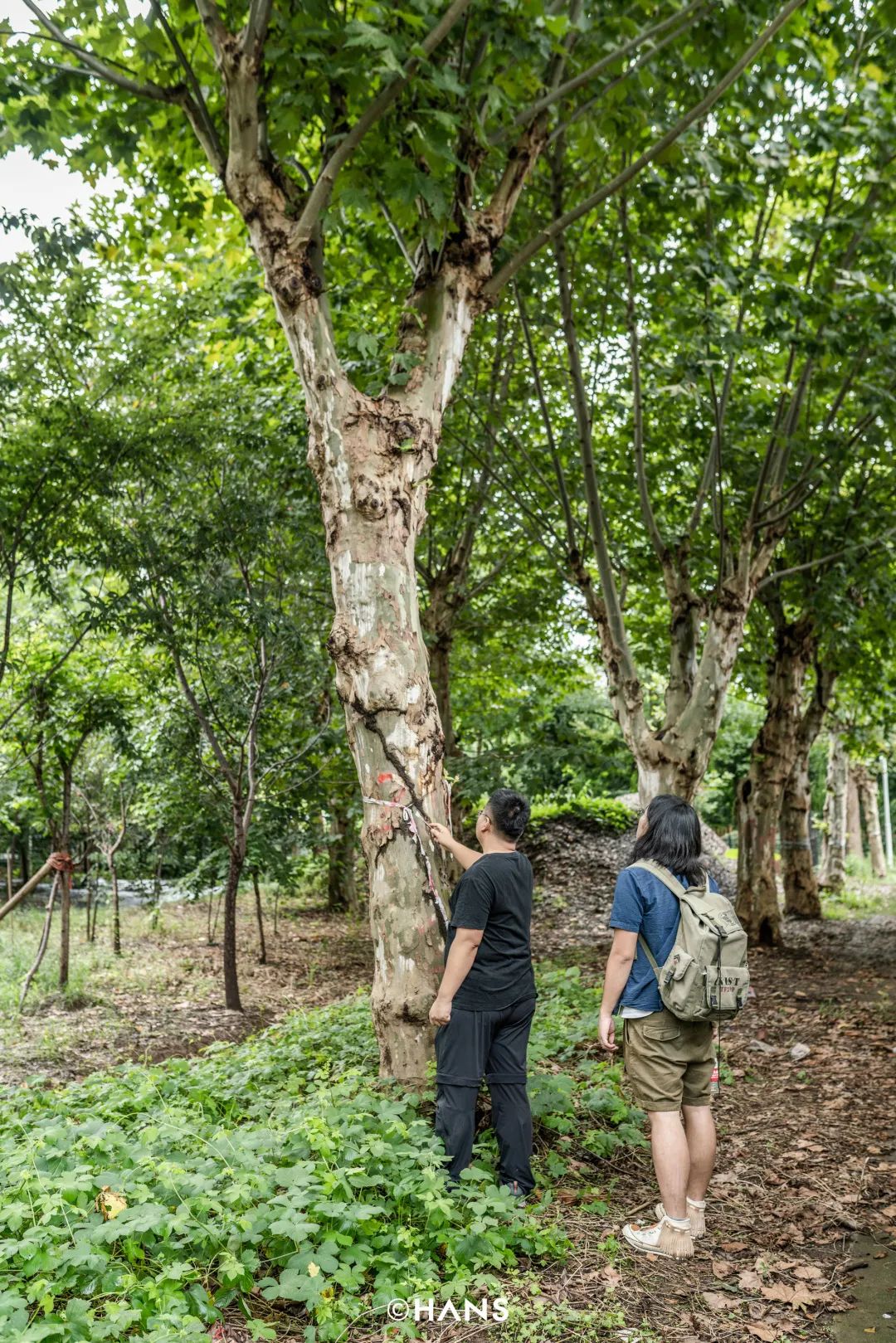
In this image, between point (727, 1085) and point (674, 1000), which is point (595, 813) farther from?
point (674, 1000)

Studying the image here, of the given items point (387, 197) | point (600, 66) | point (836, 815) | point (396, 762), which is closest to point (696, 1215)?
point (396, 762)

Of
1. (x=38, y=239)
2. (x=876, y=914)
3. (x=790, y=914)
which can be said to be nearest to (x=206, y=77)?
(x=38, y=239)

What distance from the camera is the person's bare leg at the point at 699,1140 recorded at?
13.3ft

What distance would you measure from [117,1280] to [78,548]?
24.1ft

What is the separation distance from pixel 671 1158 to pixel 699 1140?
0.66 feet

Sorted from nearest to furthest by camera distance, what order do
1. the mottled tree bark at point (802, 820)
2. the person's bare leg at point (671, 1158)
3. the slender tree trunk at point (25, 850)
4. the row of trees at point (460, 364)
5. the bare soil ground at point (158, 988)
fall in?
the person's bare leg at point (671, 1158), the row of trees at point (460, 364), the bare soil ground at point (158, 988), the mottled tree bark at point (802, 820), the slender tree trunk at point (25, 850)

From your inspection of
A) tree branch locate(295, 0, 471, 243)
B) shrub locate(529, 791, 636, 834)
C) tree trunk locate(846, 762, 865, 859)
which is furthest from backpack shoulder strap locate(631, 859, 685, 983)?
tree trunk locate(846, 762, 865, 859)

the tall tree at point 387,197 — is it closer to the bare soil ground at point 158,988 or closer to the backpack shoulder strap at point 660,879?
the backpack shoulder strap at point 660,879

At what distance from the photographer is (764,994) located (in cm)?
1005

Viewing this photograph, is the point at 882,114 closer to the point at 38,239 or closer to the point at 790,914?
the point at 38,239

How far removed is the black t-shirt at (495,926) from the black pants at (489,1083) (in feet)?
0.25

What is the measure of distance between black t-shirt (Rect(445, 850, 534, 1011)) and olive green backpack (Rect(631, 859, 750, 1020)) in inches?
25.3

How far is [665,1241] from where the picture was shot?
3938mm

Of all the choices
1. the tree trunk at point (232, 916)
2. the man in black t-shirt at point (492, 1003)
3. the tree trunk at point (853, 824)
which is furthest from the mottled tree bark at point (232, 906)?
the tree trunk at point (853, 824)
